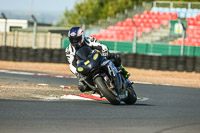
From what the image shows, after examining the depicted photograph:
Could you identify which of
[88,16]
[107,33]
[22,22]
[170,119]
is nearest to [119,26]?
[107,33]

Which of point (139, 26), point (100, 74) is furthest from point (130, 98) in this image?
point (139, 26)

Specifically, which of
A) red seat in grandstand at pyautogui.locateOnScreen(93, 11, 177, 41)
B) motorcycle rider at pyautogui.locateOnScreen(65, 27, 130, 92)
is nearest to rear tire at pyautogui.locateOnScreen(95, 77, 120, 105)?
motorcycle rider at pyautogui.locateOnScreen(65, 27, 130, 92)

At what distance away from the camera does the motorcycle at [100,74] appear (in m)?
8.08

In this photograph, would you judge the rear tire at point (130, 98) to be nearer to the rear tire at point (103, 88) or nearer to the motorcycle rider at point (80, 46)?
the motorcycle rider at point (80, 46)

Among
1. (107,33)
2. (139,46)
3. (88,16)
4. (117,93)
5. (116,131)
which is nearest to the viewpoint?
(116,131)

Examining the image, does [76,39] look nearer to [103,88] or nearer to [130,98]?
[103,88]

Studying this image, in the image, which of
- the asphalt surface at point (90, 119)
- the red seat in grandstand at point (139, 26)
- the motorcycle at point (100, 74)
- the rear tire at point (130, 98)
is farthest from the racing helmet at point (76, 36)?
the red seat in grandstand at point (139, 26)

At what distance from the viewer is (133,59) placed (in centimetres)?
2216

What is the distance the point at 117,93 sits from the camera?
8.44 m

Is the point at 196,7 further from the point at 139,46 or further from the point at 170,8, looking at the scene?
the point at 139,46

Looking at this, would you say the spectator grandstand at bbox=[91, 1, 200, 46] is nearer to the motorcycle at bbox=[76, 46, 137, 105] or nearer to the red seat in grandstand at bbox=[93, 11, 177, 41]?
the red seat in grandstand at bbox=[93, 11, 177, 41]

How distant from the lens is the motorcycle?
8078 mm

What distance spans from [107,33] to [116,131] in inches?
1043

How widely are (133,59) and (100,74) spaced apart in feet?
46.3
